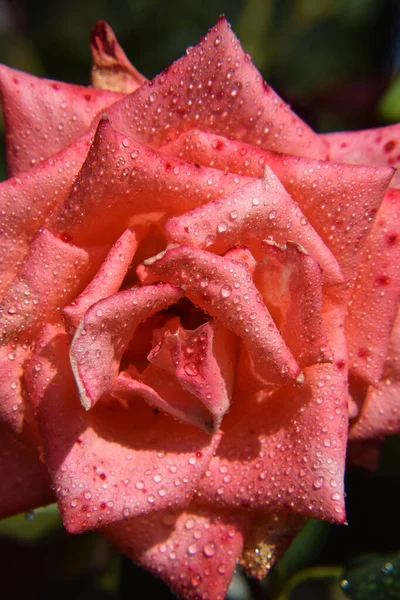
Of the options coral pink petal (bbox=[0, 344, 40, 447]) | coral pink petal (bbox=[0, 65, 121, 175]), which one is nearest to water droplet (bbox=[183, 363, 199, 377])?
coral pink petal (bbox=[0, 344, 40, 447])

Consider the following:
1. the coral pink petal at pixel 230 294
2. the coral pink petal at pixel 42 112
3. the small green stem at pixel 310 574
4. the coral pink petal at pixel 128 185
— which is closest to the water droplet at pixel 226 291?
the coral pink petal at pixel 230 294

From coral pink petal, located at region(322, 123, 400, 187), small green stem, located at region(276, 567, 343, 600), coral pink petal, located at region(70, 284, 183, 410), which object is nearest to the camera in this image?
coral pink petal, located at region(70, 284, 183, 410)

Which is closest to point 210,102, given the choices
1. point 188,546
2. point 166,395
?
point 166,395

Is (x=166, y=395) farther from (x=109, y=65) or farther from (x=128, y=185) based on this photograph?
(x=109, y=65)

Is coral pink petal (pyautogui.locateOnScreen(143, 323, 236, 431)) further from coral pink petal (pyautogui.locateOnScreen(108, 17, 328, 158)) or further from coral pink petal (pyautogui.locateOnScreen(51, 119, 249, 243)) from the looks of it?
coral pink petal (pyautogui.locateOnScreen(108, 17, 328, 158))

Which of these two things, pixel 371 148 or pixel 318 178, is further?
pixel 371 148

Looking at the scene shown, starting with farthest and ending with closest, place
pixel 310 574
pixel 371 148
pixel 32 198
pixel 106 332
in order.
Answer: pixel 310 574 < pixel 371 148 < pixel 32 198 < pixel 106 332

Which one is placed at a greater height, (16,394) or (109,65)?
(109,65)

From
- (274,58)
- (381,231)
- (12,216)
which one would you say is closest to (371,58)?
(274,58)
